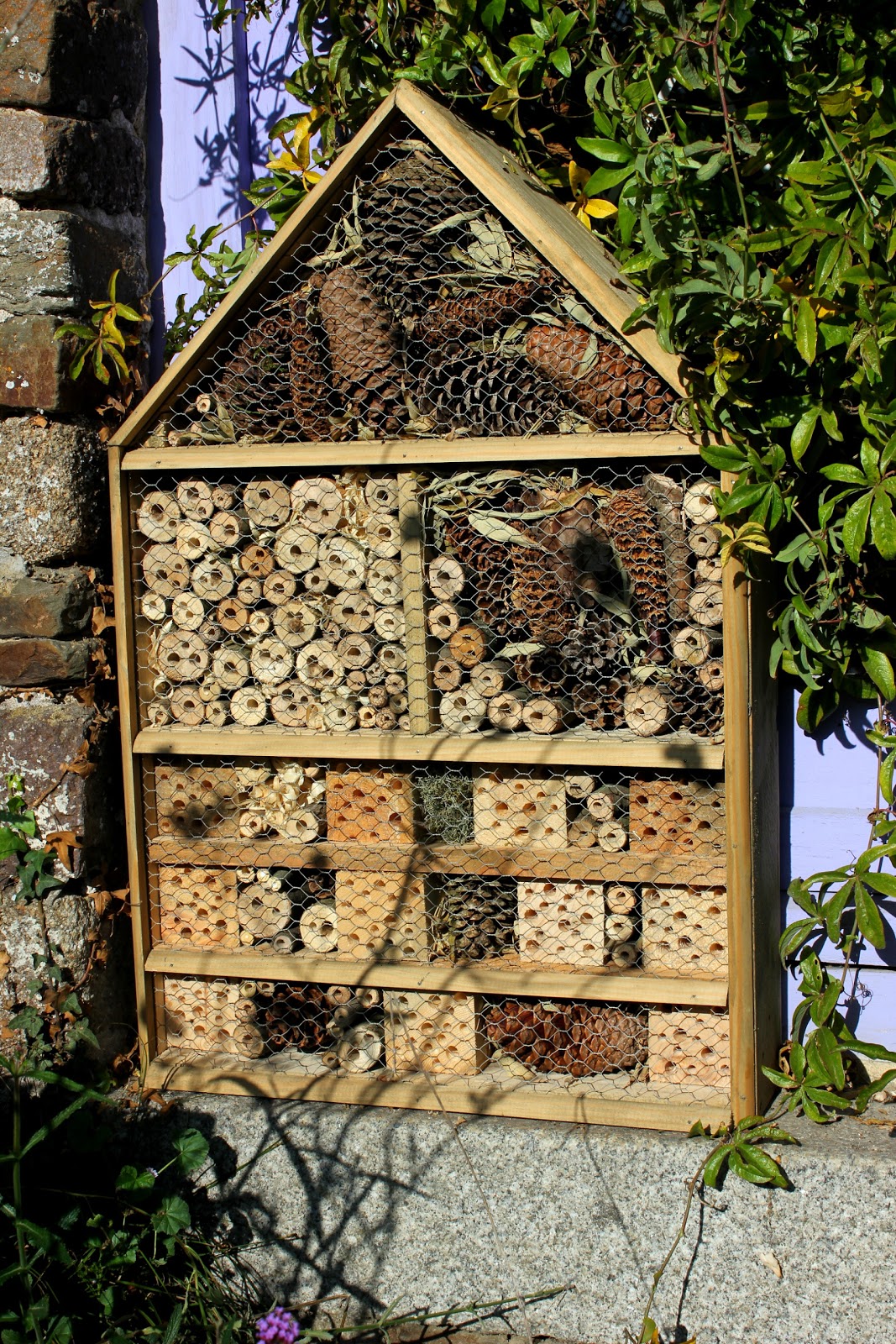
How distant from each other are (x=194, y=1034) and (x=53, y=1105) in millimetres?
340

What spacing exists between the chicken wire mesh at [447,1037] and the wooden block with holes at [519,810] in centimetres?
36

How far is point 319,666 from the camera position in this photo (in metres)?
2.60

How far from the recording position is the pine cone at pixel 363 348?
2486 mm

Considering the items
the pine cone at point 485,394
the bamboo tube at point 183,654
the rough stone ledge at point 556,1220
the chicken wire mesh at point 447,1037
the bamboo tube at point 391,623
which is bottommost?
the rough stone ledge at point 556,1220

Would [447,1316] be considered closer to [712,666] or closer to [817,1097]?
[817,1097]

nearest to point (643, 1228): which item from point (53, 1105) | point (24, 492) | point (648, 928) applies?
point (648, 928)

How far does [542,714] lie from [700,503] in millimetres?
536

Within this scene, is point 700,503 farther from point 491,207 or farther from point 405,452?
point 491,207

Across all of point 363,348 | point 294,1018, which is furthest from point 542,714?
point 294,1018

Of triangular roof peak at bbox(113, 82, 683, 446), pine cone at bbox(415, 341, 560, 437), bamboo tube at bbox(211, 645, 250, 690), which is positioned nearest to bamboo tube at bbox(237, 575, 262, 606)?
bamboo tube at bbox(211, 645, 250, 690)

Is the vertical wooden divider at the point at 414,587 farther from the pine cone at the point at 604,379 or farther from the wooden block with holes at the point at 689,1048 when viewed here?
the wooden block with holes at the point at 689,1048

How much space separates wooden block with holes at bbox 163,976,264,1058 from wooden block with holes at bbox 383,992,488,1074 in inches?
13.2

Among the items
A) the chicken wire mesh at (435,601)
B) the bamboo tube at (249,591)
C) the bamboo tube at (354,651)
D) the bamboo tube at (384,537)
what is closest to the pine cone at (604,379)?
the chicken wire mesh at (435,601)

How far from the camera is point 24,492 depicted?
8.79 ft
